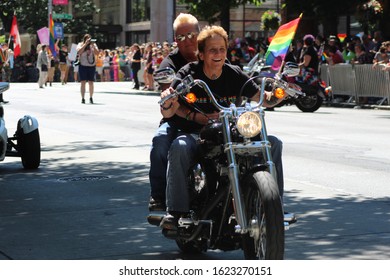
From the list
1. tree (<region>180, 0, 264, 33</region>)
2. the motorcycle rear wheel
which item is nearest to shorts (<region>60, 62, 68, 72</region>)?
tree (<region>180, 0, 264, 33</region>)

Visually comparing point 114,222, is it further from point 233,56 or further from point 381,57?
point 233,56

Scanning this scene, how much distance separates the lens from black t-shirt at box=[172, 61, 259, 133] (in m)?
6.78

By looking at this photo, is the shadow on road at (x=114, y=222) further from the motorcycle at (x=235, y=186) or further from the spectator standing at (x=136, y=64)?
the spectator standing at (x=136, y=64)

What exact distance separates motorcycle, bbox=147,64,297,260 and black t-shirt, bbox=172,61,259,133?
0.20 m

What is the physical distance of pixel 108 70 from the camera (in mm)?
55188

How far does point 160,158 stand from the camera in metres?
7.05

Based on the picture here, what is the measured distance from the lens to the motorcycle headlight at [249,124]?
6.07m

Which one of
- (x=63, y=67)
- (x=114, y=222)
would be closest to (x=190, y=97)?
(x=114, y=222)

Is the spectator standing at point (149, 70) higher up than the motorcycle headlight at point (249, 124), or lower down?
lower down

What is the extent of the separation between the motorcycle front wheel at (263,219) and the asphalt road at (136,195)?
103 cm

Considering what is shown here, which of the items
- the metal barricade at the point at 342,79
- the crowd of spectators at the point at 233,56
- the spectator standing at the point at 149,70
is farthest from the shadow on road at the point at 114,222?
the spectator standing at the point at 149,70

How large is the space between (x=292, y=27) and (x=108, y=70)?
108 feet

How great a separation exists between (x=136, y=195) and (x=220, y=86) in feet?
12.7

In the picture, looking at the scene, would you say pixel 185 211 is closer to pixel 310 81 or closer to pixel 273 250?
pixel 273 250
